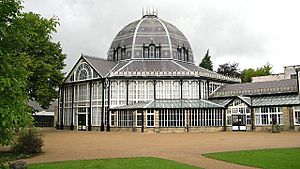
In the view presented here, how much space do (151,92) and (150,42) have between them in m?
10.3

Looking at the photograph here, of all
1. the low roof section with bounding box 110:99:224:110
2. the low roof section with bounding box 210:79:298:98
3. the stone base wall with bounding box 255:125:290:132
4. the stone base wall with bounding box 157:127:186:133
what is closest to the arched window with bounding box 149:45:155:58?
the low roof section with bounding box 110:99:224:110

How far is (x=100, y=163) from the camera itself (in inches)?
589

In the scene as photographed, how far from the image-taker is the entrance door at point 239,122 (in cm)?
4553

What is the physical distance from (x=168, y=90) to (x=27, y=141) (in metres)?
32.8

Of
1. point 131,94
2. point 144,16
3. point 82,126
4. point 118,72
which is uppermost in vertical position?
point 144,16

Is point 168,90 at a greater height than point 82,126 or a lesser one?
greater

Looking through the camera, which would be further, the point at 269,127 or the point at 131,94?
the point at 131,94

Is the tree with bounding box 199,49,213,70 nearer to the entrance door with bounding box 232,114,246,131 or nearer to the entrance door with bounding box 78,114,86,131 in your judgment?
the entrance door with bounding box 232,114,246,131

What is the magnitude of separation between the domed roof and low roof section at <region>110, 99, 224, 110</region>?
36.2ft

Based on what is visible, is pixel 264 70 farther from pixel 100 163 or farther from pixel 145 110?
pixel 100 163

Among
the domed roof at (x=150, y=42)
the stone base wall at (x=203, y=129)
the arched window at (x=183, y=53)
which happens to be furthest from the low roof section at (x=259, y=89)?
the domed roof at (x=150, y=42)

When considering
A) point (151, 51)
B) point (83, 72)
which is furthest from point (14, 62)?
point (151, 51)

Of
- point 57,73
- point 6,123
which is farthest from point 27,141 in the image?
point 57,73

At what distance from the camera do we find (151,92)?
51.1m
